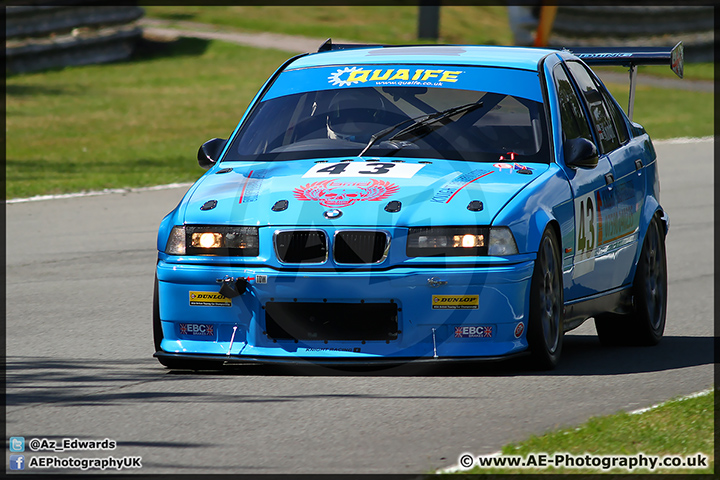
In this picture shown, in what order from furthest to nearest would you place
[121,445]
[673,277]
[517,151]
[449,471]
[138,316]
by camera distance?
[673,277] → [138,316] → [517,151] → [121,445] → [449,471]

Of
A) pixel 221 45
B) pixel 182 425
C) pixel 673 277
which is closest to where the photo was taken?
pixel 182 425

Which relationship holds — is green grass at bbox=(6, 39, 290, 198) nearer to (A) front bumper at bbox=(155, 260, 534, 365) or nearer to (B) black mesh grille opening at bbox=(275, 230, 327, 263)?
(A) front bumper at bbox=(155, 260, 534, 365)

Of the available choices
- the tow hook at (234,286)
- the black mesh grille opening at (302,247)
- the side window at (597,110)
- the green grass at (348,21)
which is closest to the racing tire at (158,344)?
the tow hook at (234,286)

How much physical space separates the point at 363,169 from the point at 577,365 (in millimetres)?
1615

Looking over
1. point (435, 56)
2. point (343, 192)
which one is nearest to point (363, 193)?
point (343, 192)

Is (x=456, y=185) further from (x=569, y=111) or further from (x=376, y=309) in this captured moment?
(x=569, y=111)

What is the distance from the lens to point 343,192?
6098 millimetres

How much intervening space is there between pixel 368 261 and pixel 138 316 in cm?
302

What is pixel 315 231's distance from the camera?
19.4 ft

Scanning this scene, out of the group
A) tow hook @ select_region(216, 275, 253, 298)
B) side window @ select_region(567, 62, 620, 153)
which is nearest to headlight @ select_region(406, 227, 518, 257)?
tow hook @ select_region(216, 275, 253, 298)

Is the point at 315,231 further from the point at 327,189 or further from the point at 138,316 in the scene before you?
the point at 138,316

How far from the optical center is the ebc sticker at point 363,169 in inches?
250

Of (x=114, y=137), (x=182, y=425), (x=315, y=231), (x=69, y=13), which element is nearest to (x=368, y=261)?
(x=315, y=231)

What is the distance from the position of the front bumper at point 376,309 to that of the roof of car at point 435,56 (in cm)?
180
